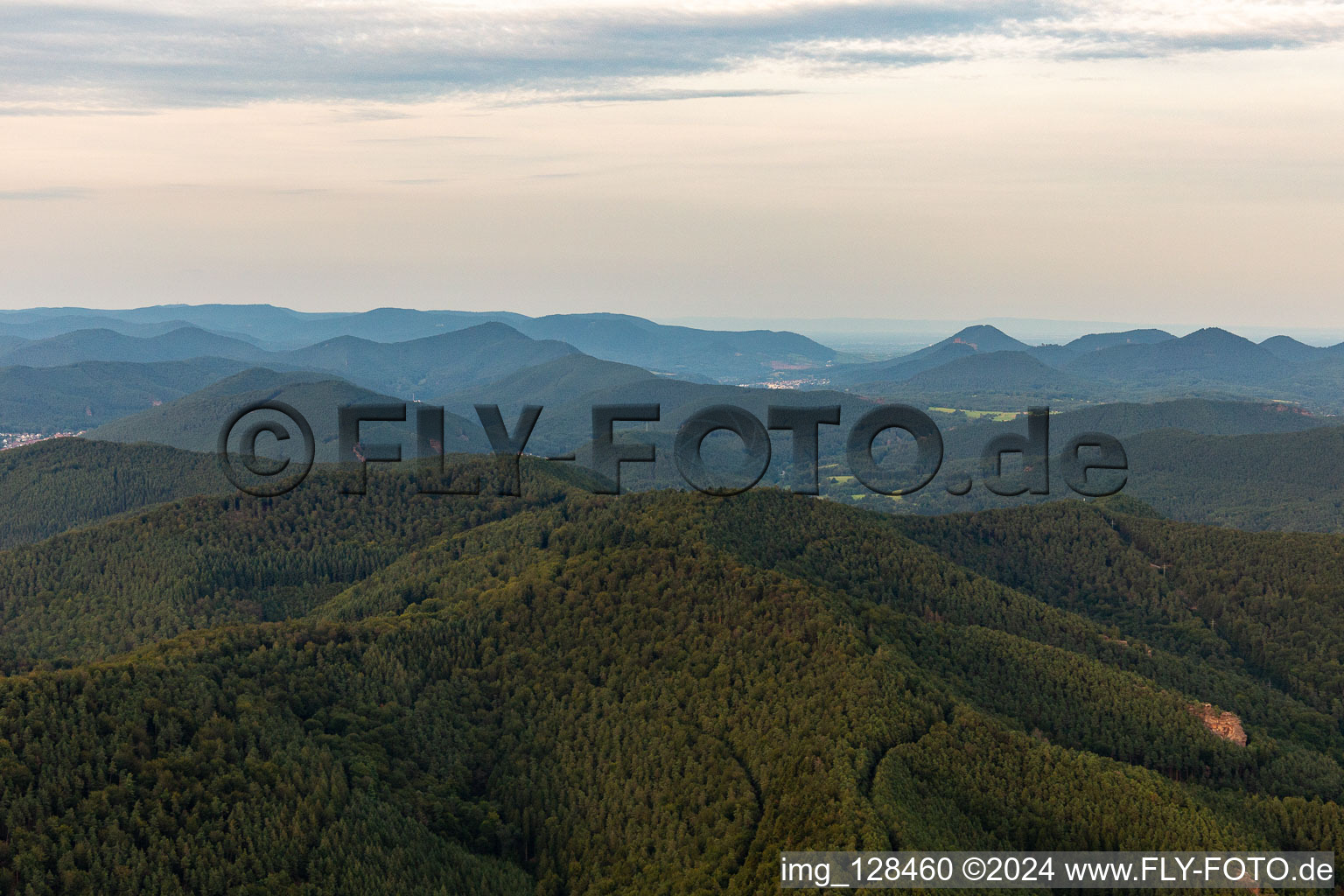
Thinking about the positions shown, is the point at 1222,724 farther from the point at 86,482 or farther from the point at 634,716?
the point at 86,482

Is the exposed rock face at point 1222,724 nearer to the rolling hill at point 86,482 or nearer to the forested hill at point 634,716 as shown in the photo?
the forested hill at point 634,716

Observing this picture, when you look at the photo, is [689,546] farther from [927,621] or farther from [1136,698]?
[1136,698]

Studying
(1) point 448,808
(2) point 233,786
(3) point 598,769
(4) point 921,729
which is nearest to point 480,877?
(1) point 448,808

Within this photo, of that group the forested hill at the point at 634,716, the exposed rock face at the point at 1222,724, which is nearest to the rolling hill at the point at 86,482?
the forested hill at the point at 634,716

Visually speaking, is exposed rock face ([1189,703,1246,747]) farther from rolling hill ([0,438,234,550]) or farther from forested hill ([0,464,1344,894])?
rolling hill ([0,438,234,550])

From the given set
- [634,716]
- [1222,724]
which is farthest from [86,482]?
[1222,724]

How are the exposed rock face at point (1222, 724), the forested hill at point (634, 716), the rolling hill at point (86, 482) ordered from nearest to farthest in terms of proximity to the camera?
the forested hill at point (634, 716) < the exposed rock face at point (1222, 724) < the rolling hill at point (86, 482)
